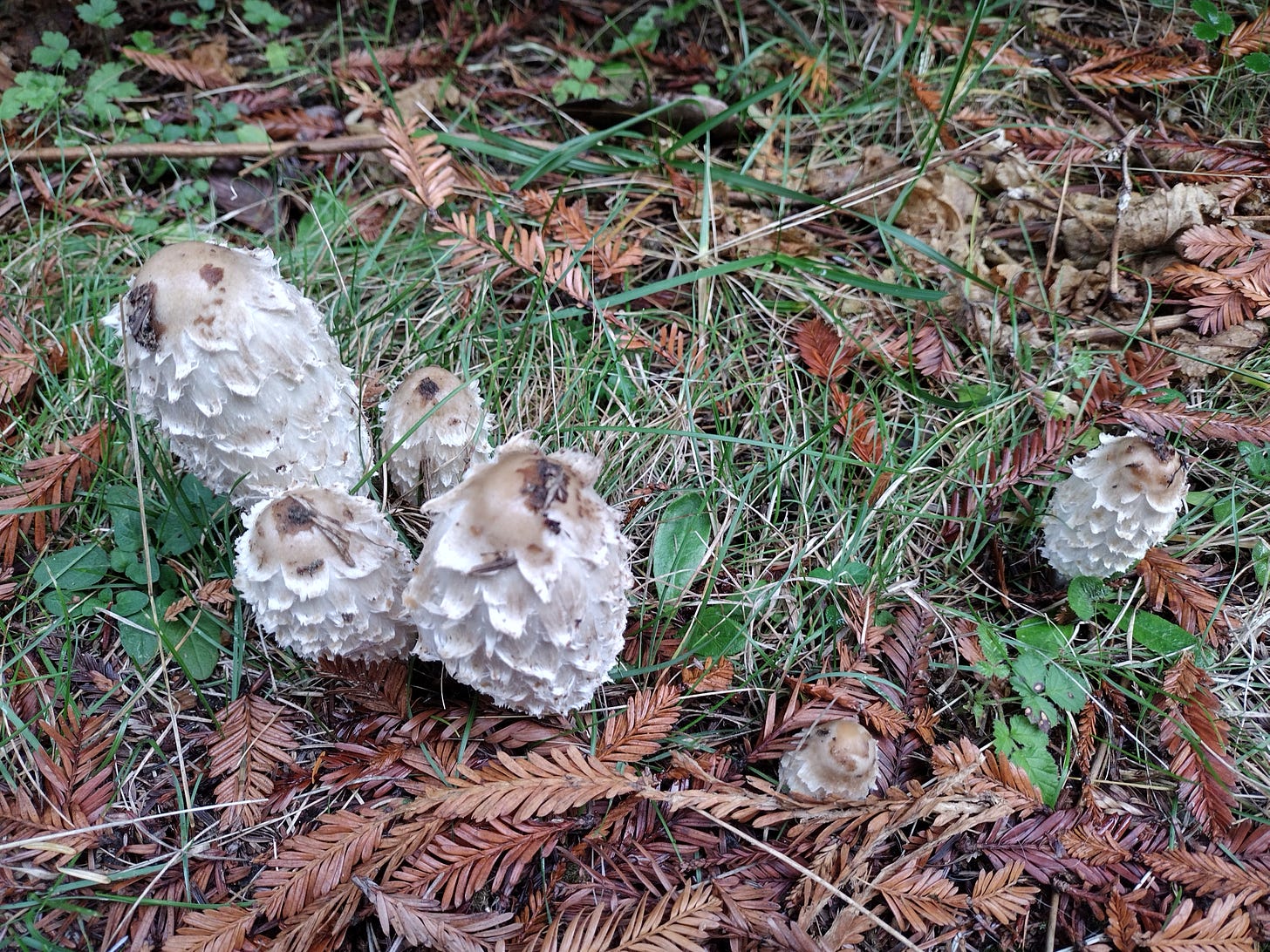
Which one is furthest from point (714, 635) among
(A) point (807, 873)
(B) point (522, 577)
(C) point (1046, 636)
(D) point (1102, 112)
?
(D) point (1102, 112)

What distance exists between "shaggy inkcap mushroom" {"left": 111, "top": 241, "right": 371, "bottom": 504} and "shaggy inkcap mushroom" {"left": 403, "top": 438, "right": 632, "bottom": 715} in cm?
80

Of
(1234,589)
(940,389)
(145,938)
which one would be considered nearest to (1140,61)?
(940,389)

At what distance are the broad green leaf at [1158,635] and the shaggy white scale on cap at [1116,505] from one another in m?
0.21

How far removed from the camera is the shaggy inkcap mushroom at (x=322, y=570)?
8.09ft

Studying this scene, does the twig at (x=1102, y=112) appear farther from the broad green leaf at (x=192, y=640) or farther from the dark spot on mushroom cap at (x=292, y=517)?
the broad green leaf at (x=192, y=640)

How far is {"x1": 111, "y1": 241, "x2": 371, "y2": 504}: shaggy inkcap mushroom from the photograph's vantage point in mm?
2498

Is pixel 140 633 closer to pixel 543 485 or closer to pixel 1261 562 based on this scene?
pixel 543 485

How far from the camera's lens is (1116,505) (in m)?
3.04

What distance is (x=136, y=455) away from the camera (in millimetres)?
2992

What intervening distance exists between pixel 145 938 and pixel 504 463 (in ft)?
6.09

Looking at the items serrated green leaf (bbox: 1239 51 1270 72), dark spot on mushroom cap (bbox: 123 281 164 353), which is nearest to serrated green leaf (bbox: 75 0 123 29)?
dark spot on mushroom cap (bbox: 123 281 164 353)

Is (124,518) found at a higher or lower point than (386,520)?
lower

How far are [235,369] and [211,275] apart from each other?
0.94 feet

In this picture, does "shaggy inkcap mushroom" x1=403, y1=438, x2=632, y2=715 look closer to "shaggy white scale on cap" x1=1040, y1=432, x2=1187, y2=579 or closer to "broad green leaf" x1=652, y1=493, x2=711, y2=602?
"broad green leaf" x1=652, y1=493, x2=711, y2=602
